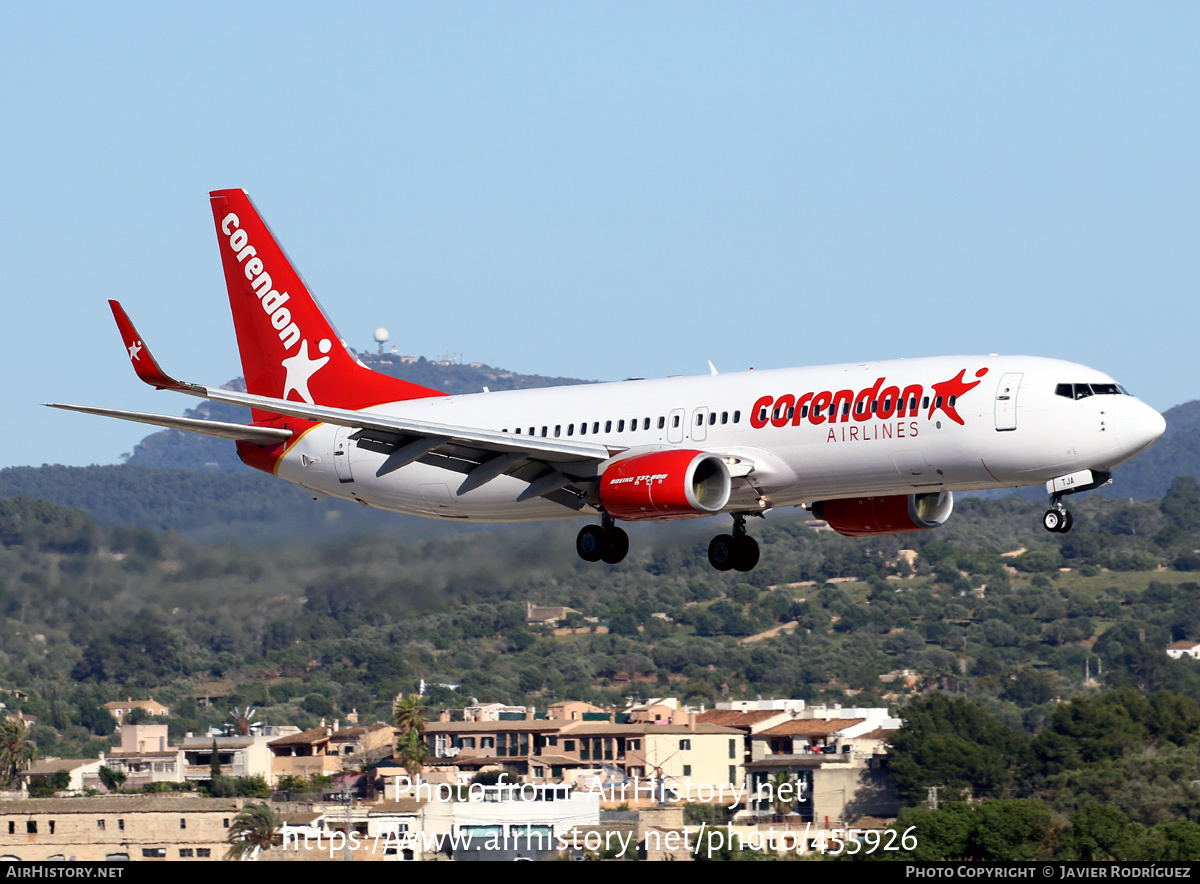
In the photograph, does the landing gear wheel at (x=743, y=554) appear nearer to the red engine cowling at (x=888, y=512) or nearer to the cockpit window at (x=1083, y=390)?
the red engine cowling at (x=888, y=512)

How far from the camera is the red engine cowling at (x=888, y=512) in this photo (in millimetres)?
45219

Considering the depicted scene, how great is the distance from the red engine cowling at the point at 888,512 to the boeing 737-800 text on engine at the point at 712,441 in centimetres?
4

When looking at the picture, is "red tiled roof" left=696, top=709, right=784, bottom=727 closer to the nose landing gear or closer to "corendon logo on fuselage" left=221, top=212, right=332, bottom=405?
"corendon logo on fuselage" left=221, top=212, right=332, bottom=405

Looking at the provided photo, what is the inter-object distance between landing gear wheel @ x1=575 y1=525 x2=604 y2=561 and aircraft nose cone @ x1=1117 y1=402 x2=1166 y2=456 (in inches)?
504

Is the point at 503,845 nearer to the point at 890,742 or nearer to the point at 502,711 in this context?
the point at 890,742

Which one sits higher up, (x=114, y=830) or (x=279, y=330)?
(x=279, y=330)

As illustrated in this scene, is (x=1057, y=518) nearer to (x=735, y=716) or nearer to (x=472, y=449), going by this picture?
(x=472, y=449)

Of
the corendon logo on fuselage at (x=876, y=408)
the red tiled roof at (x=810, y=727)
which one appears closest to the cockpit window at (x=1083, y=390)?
the corendon logo on fuselage at (x=876, y=408)

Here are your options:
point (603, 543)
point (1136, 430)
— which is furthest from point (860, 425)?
point (603, 543)

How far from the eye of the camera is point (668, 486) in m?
41.9

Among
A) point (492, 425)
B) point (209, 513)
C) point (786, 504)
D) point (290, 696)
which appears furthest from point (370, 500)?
point (290, 696)

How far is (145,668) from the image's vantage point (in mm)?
145125

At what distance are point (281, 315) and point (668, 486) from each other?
1672 cm

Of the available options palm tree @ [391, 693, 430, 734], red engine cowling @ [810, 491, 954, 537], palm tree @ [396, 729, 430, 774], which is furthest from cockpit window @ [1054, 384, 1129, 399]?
palm tree @ [391, 693, 430, 734]
